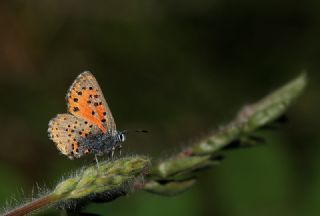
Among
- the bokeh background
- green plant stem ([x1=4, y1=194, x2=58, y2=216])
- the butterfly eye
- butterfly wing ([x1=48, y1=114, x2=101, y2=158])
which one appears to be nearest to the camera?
green plant stem ([x1=4, y1=194, x2=58, y2=216])

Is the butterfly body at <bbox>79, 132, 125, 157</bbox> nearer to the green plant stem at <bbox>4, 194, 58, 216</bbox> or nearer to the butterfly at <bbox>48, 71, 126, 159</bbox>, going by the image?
the butterfly at <bbox>48, 71, 126, 159</bbox>

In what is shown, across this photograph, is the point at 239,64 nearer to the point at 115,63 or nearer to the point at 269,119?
the point at 115,63

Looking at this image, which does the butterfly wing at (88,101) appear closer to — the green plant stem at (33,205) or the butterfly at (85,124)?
the butterfly at (85,124)

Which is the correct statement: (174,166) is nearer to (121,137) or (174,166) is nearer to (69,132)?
(121,137)

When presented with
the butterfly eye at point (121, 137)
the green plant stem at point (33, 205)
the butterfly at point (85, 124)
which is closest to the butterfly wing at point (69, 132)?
the butterfly at point (85, 124)

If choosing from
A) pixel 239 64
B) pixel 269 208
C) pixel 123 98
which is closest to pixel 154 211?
pixel 269 208

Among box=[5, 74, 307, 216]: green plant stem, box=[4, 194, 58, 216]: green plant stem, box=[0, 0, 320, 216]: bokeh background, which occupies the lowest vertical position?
box=[4, 194, 58, 216]: green plant stem

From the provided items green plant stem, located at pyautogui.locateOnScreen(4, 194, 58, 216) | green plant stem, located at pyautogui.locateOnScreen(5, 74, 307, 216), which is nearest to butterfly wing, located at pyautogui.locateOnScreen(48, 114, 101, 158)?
green plant stem, located at pyautogui.locateOnScreen(5, 74, 307, 216)

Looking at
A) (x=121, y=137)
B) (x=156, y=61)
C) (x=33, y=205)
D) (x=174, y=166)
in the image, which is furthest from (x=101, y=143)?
(x=156, y=61)
